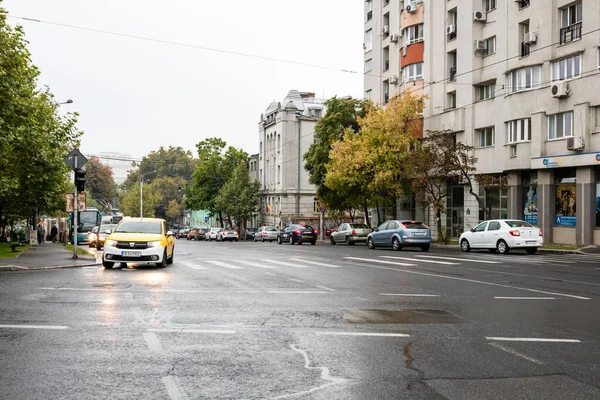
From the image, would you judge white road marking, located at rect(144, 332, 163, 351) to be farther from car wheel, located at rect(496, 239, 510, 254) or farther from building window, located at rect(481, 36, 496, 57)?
building window, located at rect(481, 36, 496, 57)

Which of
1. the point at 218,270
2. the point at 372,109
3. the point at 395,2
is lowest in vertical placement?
the point at 218,270

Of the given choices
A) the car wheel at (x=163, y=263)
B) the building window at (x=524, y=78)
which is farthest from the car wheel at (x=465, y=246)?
the car wheel at (x=163, y=263)

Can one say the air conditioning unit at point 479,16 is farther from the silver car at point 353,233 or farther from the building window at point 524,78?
the silver car at point 353,233

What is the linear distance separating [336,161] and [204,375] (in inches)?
1547

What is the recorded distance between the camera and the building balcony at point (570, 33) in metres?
31.7

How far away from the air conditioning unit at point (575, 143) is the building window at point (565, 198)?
1671mm

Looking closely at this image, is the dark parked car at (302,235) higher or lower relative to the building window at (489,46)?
lower

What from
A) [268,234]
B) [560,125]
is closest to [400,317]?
[560,125]

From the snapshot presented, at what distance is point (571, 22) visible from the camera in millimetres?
32438

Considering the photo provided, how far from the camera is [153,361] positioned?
6.40 m

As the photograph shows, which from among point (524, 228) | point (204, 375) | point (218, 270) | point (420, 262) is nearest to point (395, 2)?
point (524, 228)

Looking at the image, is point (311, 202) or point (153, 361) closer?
point (153, 361)

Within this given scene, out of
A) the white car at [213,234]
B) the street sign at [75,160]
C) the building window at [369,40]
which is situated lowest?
the white car at [213,234]

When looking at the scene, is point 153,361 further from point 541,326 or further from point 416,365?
point 541,326
